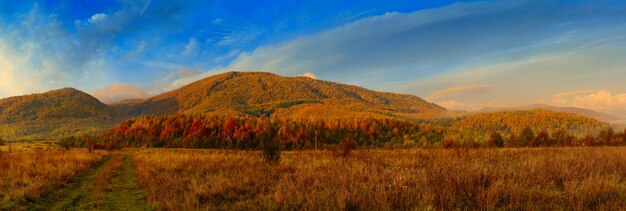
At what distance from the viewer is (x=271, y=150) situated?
20.0 m

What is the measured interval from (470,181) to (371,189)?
8.57ft

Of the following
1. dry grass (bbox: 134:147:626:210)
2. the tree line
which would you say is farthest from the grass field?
the tree line

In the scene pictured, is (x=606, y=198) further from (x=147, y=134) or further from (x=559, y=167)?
(x=147, y=134)

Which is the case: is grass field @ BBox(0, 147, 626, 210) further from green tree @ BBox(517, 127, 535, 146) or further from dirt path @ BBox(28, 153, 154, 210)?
green tree @ BBox(517, 127, 535, 146)

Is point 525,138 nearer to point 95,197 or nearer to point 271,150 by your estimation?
point 271,150

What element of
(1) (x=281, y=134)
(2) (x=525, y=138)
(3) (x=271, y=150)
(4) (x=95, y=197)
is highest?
(3) (x=271, y=150)

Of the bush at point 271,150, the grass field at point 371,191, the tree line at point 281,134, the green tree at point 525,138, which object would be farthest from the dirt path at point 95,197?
the green tree at point 525,138

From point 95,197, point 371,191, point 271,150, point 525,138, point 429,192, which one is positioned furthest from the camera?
point 525,138

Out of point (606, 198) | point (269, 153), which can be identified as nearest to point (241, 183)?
point (269, 153)

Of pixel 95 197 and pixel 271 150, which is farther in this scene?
pixel 271 150

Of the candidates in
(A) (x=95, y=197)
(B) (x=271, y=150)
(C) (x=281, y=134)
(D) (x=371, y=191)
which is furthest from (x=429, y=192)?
(C) (x=281, y=134)

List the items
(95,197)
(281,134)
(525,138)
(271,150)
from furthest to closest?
(281,134), (525,138), (271,150), (95,197)

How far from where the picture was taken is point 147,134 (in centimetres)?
12794

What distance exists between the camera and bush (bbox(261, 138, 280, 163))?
63.2 ft
